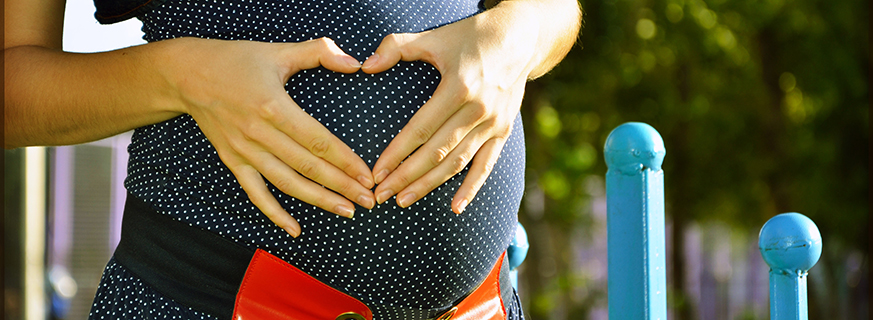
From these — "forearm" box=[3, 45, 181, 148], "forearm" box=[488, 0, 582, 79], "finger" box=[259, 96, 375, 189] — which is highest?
"forearm" box=[488, 0, 582, 79]

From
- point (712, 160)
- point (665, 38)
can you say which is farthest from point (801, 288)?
point (712, 160)

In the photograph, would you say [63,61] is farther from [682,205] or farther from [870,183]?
[682,205]

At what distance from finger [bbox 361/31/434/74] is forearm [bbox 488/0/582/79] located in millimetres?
125

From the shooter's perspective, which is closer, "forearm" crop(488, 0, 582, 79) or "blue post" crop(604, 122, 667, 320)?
"forearm" crop(488, 0, 582, 79)

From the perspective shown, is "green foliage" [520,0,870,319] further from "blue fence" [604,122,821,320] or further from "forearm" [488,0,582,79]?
"forearm" [488,0,582,79]

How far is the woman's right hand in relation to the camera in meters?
0.87

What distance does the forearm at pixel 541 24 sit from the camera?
40.4 inches

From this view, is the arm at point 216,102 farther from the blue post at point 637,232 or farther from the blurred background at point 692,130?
the blurred background at point 692,130

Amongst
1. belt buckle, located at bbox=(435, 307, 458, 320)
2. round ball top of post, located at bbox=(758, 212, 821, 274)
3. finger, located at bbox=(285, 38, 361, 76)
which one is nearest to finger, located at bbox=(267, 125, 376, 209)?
finger, located at bbox=(285, 38, 361, 76)

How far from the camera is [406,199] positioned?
91 centimetres

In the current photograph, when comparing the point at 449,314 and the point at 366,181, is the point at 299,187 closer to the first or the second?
the point at 366,181

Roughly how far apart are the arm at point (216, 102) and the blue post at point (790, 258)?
2.84 ft

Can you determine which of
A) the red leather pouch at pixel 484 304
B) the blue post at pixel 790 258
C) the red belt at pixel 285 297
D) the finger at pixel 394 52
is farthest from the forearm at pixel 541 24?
the blue post at pixel 790 258

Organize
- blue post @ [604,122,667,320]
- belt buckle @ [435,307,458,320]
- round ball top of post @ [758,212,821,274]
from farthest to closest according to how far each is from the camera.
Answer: blue post @ [604,122,667,320] < round ball top of post @ [758,212,821,274] < belt buckle @ [435,307,458,320]
